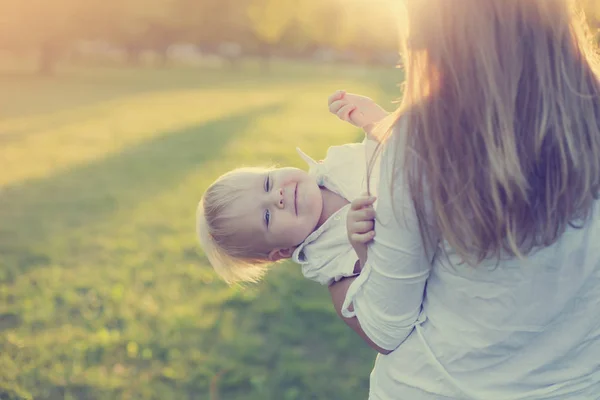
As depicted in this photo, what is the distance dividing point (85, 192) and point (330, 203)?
22.7 ft

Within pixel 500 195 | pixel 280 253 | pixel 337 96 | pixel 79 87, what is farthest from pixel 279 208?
pixel 79 87

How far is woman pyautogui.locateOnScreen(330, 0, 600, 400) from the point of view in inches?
49.9

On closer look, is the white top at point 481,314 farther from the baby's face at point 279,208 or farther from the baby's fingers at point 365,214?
the baby's face at point 279,208

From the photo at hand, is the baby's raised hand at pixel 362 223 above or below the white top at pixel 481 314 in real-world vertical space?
above

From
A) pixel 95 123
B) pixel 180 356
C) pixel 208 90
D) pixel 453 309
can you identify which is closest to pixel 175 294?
pixel 180 356

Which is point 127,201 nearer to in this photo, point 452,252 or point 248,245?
point 248,245

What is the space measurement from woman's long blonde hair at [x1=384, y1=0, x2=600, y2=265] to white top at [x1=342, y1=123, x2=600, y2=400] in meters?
0.05

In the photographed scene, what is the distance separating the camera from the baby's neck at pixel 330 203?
228 centimetres

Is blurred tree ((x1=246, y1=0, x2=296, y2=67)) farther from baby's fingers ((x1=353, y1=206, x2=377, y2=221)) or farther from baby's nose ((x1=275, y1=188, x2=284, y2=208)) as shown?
baby's fingers ((x1=353, y1=206, x2=377, y2=221))

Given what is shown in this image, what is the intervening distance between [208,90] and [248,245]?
26436 mm

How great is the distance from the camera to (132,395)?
366cm

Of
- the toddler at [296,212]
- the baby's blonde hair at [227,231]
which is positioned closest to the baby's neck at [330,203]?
the toddler at [296,212]

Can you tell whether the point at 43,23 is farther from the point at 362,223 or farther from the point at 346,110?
the point at 362,223

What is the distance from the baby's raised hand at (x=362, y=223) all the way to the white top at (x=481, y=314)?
0.03 m
